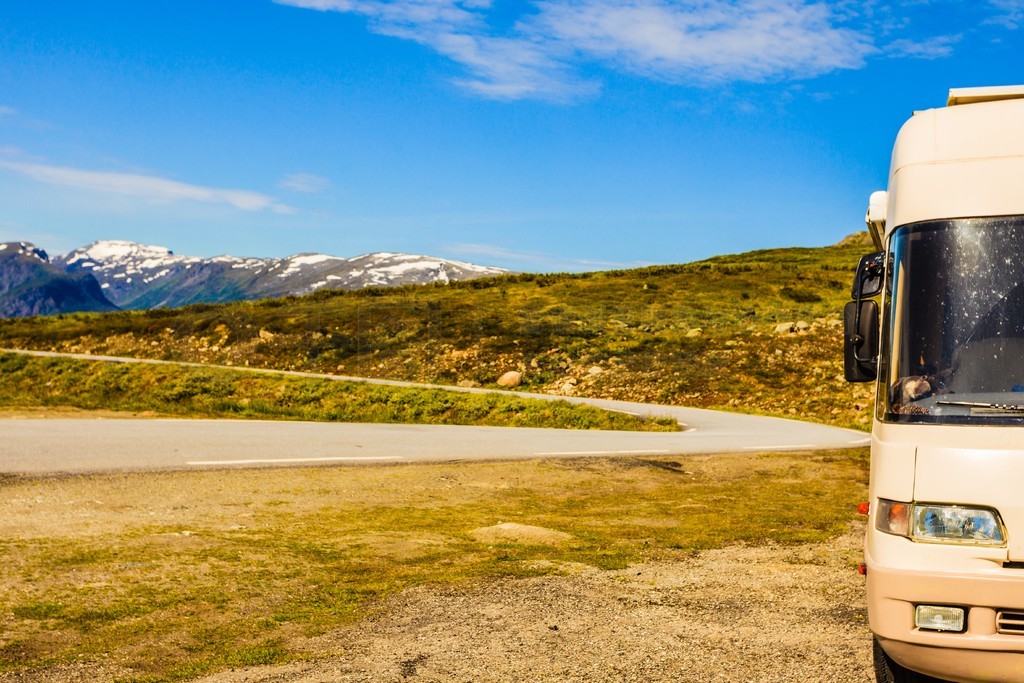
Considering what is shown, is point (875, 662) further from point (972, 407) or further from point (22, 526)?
point (22, 526)

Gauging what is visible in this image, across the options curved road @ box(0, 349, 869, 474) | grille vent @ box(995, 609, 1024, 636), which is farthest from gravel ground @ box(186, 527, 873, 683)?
curved road @ box(0, 349, 869, 474)

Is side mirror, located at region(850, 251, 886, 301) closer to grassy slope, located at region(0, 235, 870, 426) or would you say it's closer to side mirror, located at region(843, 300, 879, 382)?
side mirror, located at region(843, 300, 879, 382)

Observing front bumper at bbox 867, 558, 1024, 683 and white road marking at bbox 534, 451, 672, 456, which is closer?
front bumper at bbox 867, 558, 1024, 683

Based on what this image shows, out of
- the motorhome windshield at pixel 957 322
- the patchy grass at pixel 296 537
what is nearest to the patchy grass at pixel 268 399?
the patchy grass at pixel 296 537

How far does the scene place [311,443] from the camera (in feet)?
50.4

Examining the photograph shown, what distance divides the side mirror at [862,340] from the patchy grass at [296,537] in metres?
2.98

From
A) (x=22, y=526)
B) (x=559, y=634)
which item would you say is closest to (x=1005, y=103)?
(x=559, y=634)

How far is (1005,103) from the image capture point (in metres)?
5.05

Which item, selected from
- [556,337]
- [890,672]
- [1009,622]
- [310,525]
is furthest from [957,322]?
[556,337]

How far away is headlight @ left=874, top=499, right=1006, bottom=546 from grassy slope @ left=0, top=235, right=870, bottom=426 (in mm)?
23013

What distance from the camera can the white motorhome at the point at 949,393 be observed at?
165 inches

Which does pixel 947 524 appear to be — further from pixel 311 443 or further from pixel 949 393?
pixel 311 443

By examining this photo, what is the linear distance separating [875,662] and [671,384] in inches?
1115

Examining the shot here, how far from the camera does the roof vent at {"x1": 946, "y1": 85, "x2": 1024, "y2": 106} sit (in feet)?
17.1
